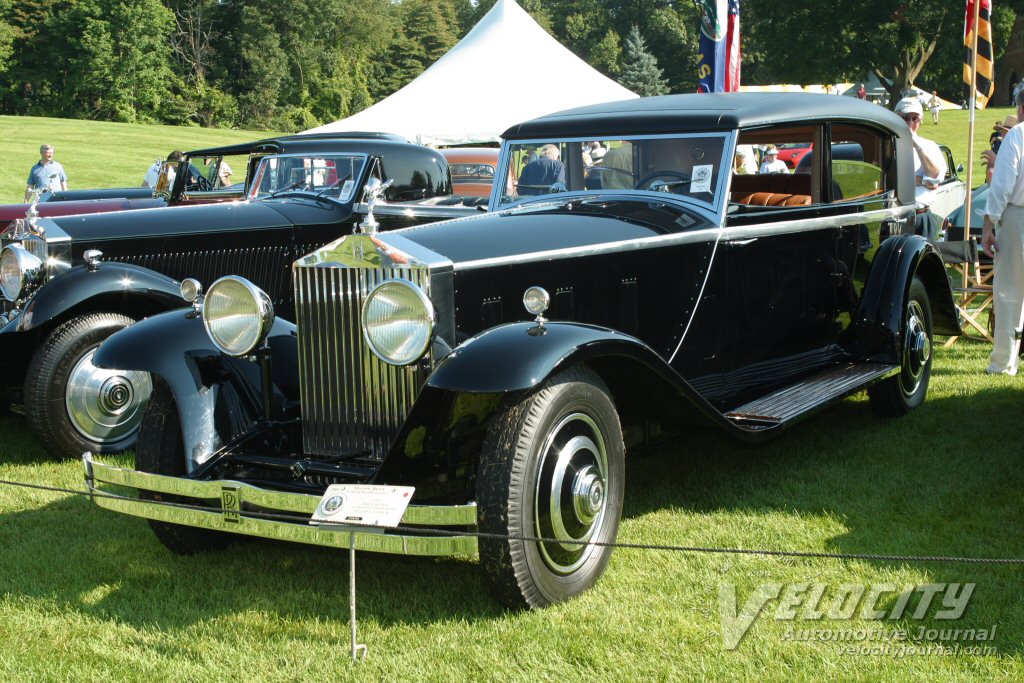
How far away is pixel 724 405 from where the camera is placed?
484 cm

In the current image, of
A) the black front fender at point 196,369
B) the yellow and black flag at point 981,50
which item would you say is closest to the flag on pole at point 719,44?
the yellow and black flag at point 981,50

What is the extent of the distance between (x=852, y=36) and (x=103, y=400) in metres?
41.3

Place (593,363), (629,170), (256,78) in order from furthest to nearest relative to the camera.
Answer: (256,78)
(629,170)
(593,363)

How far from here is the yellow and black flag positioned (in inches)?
348

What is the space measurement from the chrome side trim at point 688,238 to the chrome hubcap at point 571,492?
761 millimetres

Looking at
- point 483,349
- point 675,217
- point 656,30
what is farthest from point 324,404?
point 656,30

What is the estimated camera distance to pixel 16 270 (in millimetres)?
5848

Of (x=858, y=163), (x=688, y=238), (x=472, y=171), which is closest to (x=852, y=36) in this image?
(x=472, y=171)

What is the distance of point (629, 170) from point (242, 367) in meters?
2.12

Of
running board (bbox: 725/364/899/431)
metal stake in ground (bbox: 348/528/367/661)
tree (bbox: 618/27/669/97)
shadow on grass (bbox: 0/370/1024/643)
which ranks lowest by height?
shadow on grass (bbox: 0/370/1024/643)

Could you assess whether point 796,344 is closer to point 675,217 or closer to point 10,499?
point 675,217

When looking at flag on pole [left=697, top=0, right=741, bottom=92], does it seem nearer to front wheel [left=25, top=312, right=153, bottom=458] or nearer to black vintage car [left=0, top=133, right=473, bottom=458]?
black vintage car [left=0, top=133, right=473, bottom=458]

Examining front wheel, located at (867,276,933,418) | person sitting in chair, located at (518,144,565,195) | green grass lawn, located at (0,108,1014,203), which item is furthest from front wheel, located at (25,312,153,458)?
green grass lawn, located at (0,108,1014,203)

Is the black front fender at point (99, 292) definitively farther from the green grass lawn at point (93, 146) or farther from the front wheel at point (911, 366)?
the green grass lawn at point (93, 146)
